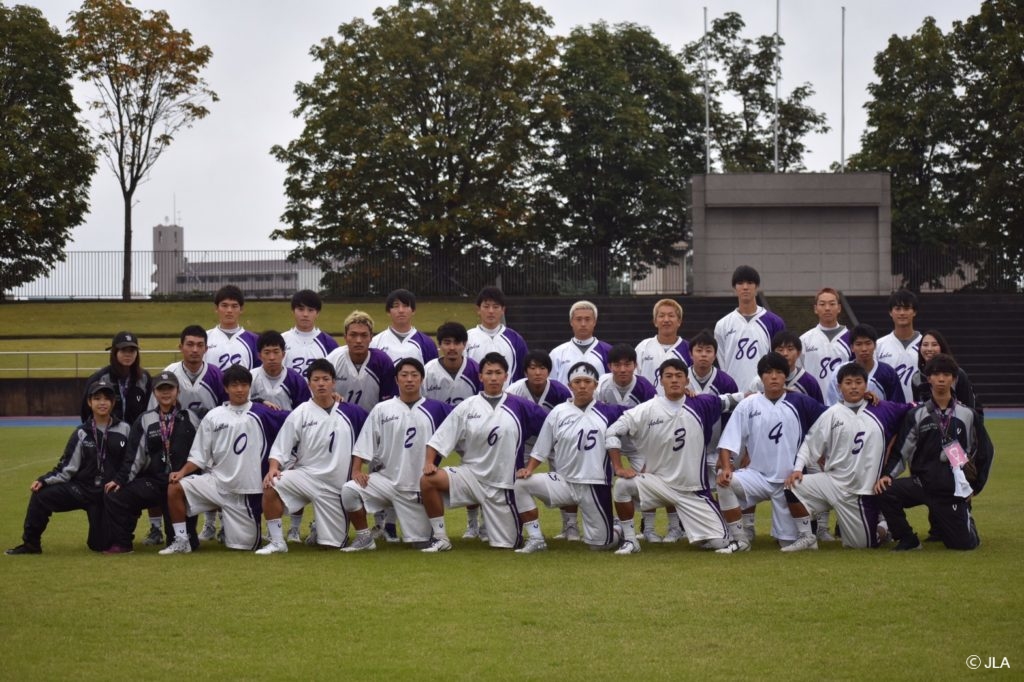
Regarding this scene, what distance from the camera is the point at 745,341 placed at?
38.3 feet

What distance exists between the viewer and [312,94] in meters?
40.4

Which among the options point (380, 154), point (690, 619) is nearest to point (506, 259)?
point (380, 154)

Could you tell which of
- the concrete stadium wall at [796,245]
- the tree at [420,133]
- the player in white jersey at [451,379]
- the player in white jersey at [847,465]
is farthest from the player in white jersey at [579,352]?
the tree at [420,133]

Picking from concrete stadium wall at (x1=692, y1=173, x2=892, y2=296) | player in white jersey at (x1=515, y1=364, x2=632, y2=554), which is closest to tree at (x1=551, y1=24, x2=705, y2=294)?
concrete stadium wall at (x1=692, y1=173, x2=892, y2=296)

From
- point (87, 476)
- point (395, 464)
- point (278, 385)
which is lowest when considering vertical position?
point (87, 476)

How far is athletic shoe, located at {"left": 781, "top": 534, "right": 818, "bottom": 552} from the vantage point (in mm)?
9531

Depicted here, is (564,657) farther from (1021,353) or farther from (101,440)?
(1021,353)

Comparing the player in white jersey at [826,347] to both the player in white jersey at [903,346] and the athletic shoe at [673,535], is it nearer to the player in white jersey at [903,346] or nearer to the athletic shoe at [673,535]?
the player in white jersey at [903,346]

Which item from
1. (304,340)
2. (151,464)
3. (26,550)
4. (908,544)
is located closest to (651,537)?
(908,544)

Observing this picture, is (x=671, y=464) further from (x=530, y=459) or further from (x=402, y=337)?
(x=402, y=337)

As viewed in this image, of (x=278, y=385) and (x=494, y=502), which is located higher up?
(x=278, y=385)

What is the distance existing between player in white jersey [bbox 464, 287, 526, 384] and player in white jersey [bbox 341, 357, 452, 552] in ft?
5.49

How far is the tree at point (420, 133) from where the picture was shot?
39.0 metres

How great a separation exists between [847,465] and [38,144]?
34.8 metres
